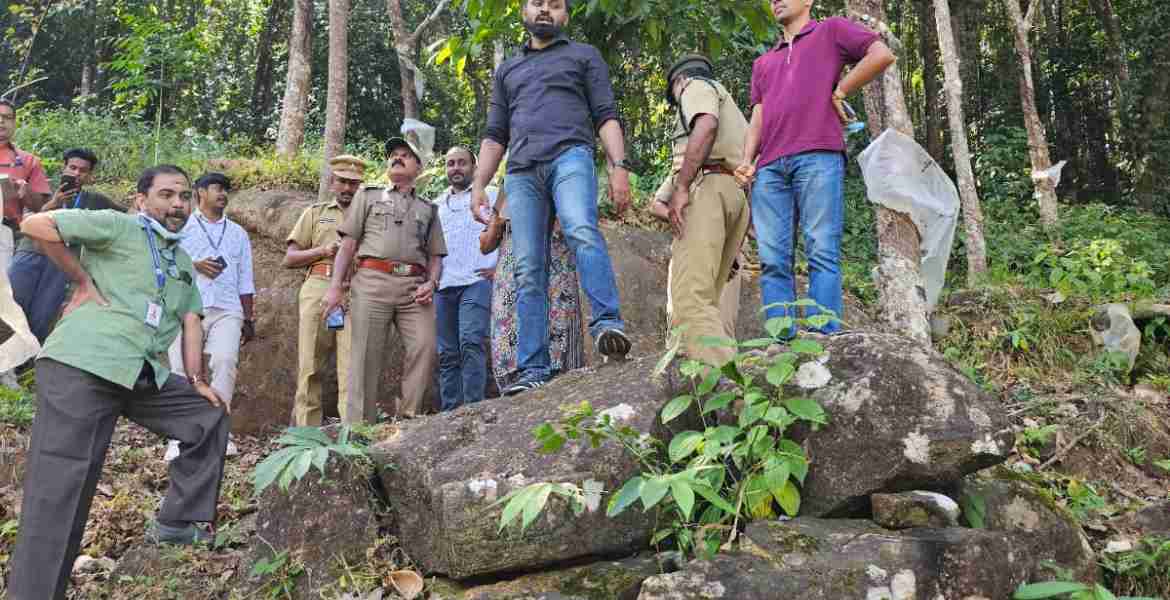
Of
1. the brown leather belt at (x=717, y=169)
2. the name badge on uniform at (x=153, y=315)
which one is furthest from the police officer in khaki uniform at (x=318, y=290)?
the brown leather belt at (x=717, y=169)

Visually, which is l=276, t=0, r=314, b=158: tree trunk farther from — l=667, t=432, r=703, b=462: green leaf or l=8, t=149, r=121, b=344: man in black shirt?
l=667, t=432, r=703, b=462: green leaf

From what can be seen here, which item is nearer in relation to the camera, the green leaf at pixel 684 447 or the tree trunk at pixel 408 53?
the green leaf at pixel 684 447

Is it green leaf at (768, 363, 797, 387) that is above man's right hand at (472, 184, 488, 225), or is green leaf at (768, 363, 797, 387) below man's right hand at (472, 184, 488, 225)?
below

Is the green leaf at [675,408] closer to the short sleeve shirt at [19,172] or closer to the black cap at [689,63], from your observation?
the black cap at [689,63]

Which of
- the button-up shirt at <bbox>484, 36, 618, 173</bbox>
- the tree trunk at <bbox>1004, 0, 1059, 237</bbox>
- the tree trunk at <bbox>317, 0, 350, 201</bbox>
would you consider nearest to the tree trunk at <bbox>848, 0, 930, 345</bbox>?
the button-up shirt at <bbox>484, 36, 618, 173</bbox>

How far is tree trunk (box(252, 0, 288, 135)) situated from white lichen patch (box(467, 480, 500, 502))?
53.4ft

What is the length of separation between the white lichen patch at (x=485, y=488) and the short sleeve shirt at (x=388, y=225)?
259 centimetres

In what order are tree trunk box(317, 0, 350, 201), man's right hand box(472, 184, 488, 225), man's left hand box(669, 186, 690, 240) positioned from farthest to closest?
tree trunk box(317, 0, 350, 201)
man's right hand box(472, 184, 488, 225)
man's left hand box(669, 186, 690, 240)

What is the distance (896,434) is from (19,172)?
620 cm

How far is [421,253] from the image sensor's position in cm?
596

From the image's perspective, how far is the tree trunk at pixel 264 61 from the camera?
18516 millimetres

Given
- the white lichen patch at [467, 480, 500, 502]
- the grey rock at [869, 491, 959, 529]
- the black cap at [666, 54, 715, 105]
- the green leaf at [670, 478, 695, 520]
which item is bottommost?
the grey rock at [869, 491, 959, 529]

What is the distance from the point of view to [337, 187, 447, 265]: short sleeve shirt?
585 cm

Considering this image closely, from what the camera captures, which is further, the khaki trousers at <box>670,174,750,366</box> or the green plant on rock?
the khaki trousers at <box>670,174,750,366</box>
